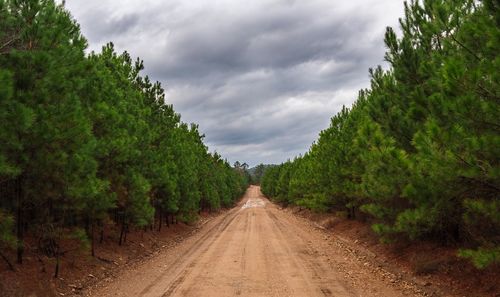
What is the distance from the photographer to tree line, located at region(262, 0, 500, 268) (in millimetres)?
7539

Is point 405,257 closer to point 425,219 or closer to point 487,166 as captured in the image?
point 425,219

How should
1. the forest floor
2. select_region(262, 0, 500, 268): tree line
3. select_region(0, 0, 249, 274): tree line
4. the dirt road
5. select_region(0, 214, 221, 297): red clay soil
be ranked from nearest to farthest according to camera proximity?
select_region(262, 0, 500, 268): tree line → select_region(0, 0, 249, 274): tree line → select_region(0, 214, 221, 297): red clay soil → the forest floor → the dirt road

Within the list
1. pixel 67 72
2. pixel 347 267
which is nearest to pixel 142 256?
pixel 347 267

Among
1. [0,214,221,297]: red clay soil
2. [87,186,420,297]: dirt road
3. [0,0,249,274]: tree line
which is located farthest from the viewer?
[87,186,420,297]: dirt road

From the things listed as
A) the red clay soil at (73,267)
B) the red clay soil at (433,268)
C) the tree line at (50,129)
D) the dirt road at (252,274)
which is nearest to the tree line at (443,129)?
the red clay soil at (433,268)

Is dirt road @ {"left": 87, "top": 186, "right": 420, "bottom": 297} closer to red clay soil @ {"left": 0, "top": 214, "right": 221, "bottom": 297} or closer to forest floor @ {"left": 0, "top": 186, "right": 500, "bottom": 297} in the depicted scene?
forest floor @ {"left": 0, "top": 186, "right": 500, "bottom": 297}

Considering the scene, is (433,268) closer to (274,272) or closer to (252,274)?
(274,272)

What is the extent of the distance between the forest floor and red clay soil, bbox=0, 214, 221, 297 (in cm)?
4

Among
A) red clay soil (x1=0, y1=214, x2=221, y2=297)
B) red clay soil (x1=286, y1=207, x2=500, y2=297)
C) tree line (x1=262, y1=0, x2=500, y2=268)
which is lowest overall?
red clay soil (x1=286, y1=207, x2=500, y2=297)

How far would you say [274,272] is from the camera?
1387 centimetres

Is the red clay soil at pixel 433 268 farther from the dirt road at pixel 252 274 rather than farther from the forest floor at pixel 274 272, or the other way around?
the dirt road at pixel 252 274

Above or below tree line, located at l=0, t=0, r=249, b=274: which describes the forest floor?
below

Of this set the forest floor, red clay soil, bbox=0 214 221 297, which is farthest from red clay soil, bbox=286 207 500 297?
red clay soil, bbox=0 214 221 297

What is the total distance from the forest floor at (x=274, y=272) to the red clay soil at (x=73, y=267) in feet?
0.15
